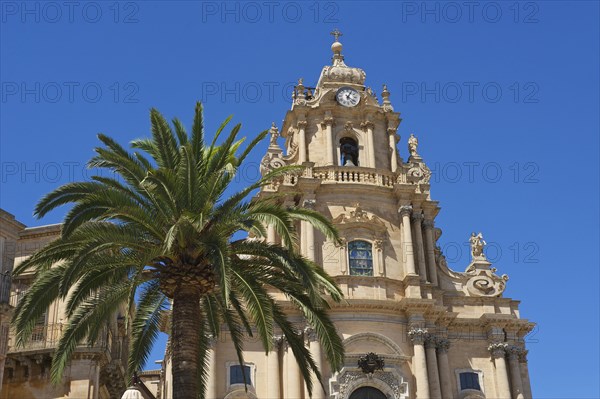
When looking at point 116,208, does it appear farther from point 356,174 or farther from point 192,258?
point 356,174

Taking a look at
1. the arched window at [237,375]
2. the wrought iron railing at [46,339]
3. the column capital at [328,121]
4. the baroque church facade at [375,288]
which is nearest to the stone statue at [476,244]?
the baroque church facade at [375,288]

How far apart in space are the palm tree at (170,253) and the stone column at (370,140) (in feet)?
63.1

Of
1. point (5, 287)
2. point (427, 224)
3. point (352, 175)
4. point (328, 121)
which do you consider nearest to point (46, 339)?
Answer: point (5, 287)

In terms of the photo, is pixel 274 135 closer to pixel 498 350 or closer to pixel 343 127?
pixel 343 127

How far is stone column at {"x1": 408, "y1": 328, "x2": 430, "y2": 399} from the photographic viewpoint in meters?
35.5

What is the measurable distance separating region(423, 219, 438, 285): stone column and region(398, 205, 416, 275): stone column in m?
1.30

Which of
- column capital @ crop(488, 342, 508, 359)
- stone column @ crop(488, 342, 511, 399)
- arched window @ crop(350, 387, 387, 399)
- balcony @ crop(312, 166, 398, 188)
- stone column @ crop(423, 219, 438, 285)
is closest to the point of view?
arched window @ crop(350, 387, 387, 399)

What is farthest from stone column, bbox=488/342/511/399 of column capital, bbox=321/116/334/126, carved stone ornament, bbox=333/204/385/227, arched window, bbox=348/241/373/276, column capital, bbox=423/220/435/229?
column capital, bbox=321/116/334/126

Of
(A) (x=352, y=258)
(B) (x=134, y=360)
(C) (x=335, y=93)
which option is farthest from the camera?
(C) (x=335, y=93)

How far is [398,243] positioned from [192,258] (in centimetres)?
1943

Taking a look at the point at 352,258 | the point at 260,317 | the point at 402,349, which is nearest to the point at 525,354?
the point at 402,349

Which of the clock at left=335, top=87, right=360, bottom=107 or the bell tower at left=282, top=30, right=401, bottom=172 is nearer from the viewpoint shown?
the bell tower at left=282, top=30, right=401, bottom=172

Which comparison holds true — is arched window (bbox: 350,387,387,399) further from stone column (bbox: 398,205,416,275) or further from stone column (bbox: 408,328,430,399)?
stone column (bbox: 398,205,416,275)

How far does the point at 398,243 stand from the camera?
38969 mm
